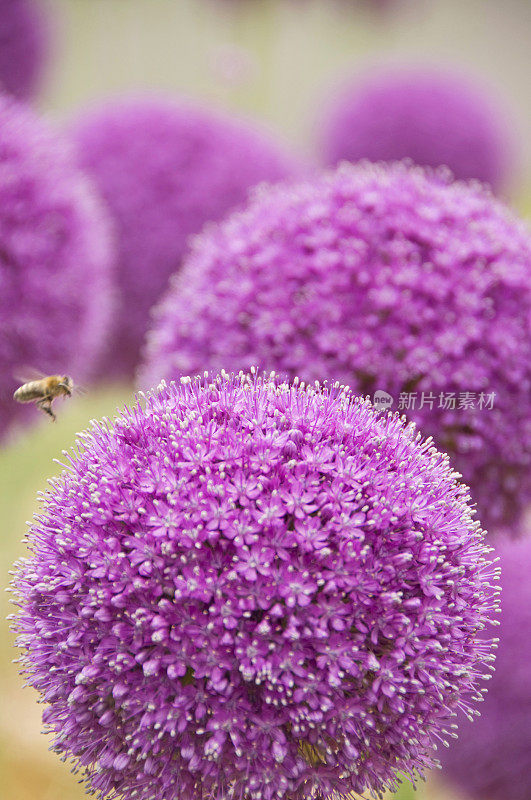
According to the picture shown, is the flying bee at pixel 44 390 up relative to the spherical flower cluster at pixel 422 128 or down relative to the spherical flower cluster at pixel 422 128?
down

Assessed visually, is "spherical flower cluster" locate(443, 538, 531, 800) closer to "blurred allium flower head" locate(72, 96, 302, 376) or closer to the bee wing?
the bee wing

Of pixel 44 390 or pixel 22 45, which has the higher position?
pixel 22 45

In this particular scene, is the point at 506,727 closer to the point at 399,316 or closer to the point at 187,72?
the point at 399,316

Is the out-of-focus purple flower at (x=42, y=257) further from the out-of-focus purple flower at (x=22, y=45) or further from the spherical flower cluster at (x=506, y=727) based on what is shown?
the out-of-focus purple flower at (x=22, y=45)

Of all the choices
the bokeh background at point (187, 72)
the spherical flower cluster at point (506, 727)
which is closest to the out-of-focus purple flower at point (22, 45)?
the bokeh background at point (187, 72)

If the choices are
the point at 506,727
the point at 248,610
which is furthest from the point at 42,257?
the point at 506,727

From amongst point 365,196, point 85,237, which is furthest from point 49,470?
point 365,196
